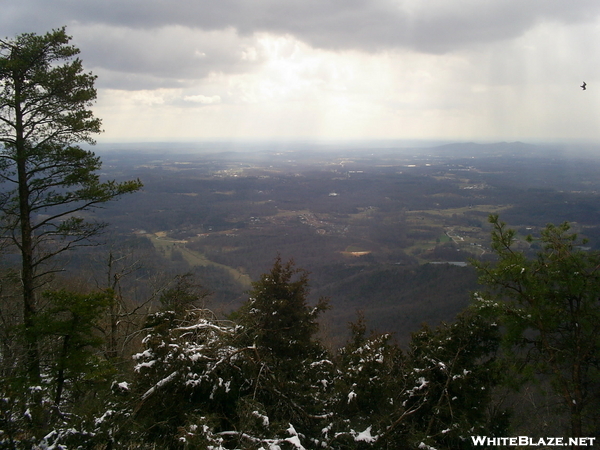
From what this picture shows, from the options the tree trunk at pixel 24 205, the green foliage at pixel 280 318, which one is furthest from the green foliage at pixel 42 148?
the green foliage at pixel 280 318

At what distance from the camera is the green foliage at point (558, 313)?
6309 mm

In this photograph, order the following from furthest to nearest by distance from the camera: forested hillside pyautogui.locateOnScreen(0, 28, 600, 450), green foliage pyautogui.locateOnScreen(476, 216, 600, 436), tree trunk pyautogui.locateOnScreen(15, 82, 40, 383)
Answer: tree trunk pyautogui.locateOnScreen(15, 82, 40, 383), green foliage pyautogui.locateOnScreen(476, 216, 600, 436), forested hillside pyautogui.locateOnScreen(0, 28, 600, 450)

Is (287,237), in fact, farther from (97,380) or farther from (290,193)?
(97,380)

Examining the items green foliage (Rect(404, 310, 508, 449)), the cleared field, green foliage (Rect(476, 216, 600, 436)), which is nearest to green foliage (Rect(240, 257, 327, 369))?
green foliage (Rect(404, 310, 508, 449))

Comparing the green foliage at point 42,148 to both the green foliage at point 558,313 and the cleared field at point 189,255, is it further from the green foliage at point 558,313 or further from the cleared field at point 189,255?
the cleared field at point 189,255

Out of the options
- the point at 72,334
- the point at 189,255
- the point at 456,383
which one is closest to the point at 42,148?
the point at 72,334

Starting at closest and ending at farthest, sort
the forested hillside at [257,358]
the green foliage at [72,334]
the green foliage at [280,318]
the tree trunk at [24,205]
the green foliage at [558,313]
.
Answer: the forested hillside at [257,358]
the green foliage at [558,313]
the green foliage at [72,334]
the tree trunk at [24,205]
the green foliage at [280,318]

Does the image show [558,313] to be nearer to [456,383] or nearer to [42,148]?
[456,383]

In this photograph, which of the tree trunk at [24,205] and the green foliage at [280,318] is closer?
the tree trunk at [24,205]

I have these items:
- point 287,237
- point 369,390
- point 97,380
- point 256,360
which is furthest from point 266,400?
point 287,237

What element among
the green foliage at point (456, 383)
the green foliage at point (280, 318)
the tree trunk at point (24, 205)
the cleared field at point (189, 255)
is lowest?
the cleared field at point (189, 255)

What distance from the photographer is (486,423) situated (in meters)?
6.83

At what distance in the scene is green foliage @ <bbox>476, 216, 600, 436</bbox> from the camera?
631 centimetres

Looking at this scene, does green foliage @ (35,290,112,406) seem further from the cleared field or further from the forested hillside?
the cleared field
